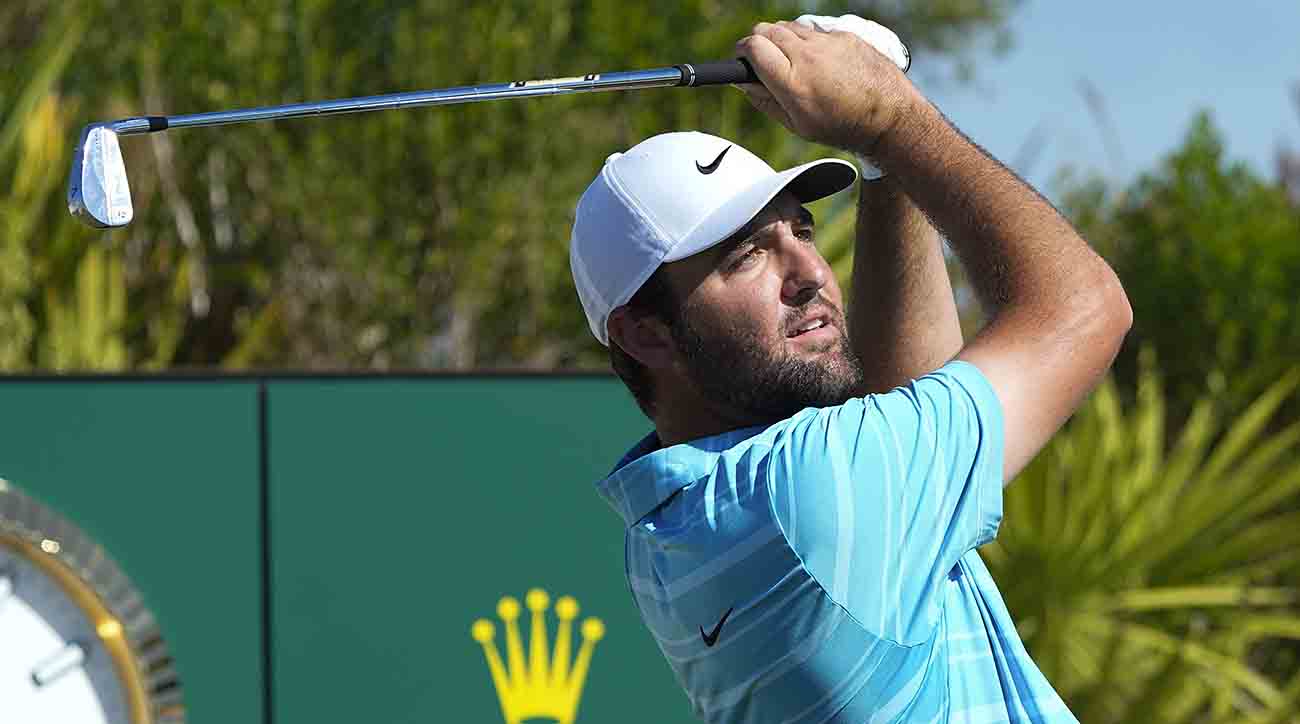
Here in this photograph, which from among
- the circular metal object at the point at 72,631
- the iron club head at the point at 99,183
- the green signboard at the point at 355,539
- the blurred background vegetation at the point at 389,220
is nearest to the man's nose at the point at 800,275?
the iron club head at the point at 99,183

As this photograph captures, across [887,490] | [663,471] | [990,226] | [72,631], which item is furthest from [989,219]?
[72,631]

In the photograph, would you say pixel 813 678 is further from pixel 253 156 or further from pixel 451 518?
pixel 253 156

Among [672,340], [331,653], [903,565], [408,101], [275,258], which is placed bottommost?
[331,653]

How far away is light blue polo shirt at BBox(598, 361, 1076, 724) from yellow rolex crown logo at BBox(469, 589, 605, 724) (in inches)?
66.0

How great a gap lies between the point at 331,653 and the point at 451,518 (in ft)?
1.24

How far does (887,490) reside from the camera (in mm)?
1984

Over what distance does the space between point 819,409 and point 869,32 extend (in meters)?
0.52

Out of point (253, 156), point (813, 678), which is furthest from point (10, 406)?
point (253, 156)

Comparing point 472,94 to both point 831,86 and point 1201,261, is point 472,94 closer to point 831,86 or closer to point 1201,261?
point 831,86

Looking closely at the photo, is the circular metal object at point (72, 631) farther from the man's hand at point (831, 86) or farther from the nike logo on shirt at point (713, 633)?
the man's hand at point (831, 86)

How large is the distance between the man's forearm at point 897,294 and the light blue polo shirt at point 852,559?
1.62 ft

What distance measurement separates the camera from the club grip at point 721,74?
221 cm

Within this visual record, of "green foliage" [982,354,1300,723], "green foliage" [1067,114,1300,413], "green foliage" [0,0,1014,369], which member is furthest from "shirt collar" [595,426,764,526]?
"green foliage" [1067,114,1300,413]

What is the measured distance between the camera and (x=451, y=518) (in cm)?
386
